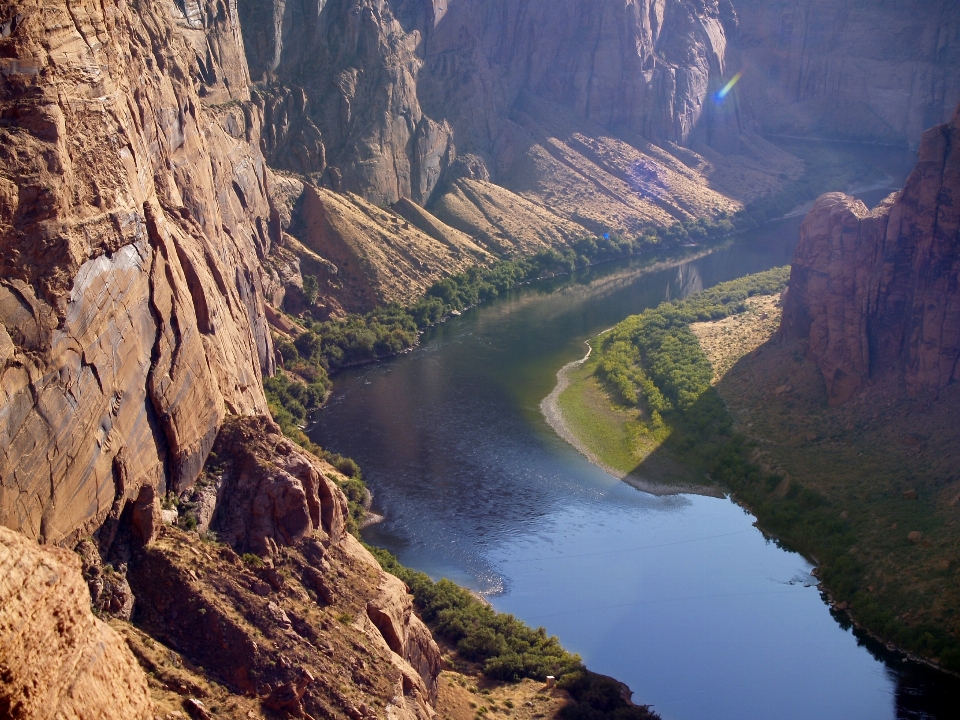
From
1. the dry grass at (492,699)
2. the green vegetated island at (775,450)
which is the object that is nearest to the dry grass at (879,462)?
the green vegetated island at (775,450)

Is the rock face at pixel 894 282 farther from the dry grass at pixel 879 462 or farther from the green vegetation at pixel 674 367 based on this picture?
the green vegetation at pixel 674 367

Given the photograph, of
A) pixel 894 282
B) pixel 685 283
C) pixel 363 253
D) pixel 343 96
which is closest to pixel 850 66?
pixel 685 283

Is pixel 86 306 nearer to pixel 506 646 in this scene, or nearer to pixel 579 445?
pixel 506 646

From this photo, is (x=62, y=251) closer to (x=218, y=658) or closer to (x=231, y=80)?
(x=218, y=658)

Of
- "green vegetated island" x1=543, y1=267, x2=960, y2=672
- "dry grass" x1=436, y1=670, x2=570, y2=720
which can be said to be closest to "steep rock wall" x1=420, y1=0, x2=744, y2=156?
"green vegetated island" x1=543, y1=267, x2=960, y2=672

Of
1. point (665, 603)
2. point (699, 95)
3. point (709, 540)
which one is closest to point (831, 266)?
point (709, 540)

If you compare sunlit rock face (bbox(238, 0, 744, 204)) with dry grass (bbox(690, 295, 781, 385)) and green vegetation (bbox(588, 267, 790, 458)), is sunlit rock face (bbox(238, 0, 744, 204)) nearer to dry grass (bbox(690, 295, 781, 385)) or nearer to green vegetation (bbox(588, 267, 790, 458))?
green vegetation (bbox(588, 267, 790, 458))
